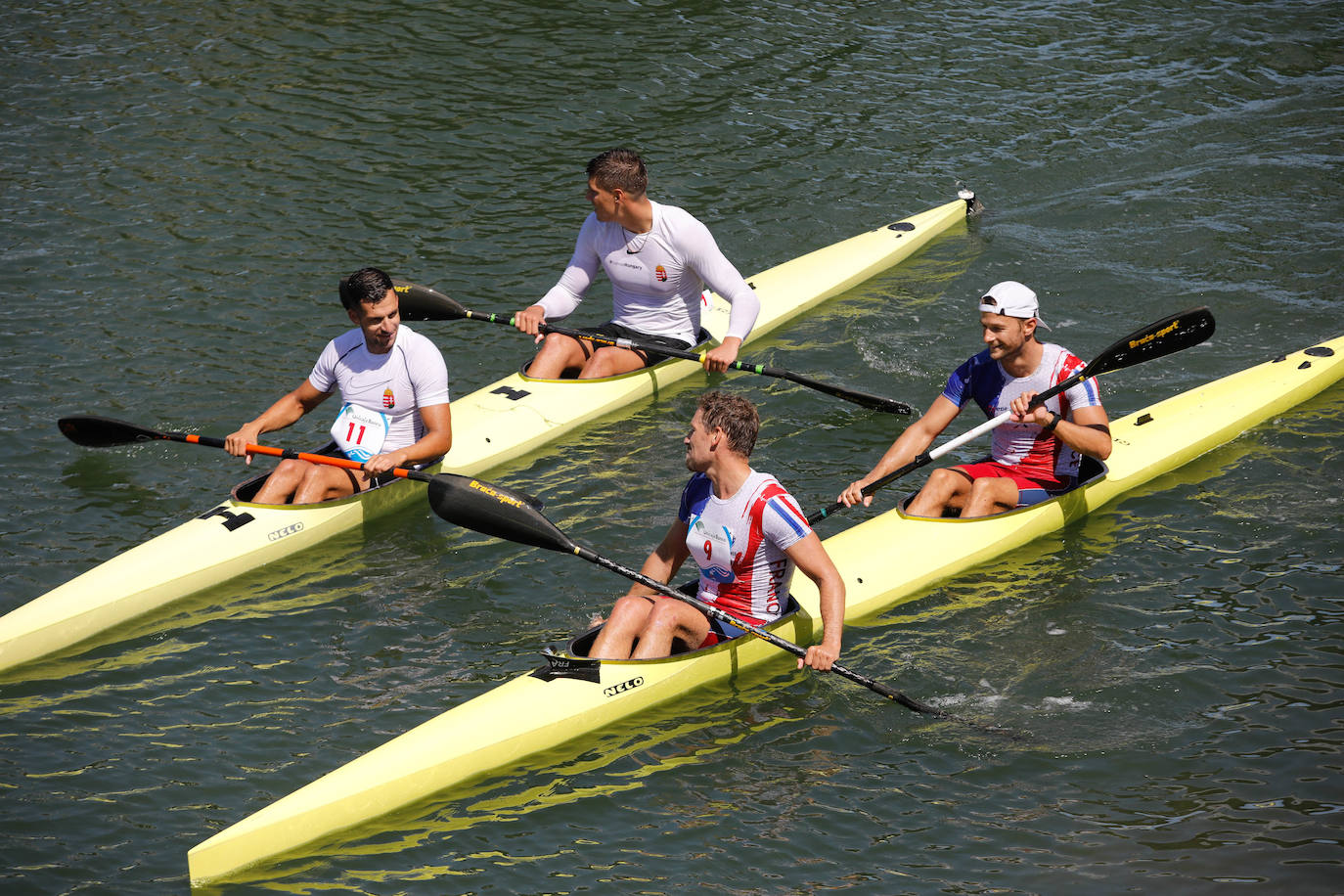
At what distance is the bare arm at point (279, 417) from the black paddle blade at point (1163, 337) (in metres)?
4.58

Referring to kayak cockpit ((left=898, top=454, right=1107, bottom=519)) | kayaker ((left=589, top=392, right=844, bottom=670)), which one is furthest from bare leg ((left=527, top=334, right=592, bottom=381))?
kayaker ((left=589, top=392, right=844, bottom=670))

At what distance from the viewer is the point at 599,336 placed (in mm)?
9367

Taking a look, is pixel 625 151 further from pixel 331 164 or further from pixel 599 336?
pixel 331 164

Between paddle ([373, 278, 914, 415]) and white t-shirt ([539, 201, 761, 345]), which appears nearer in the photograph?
white t-shirt ([539, 201, 761, 345])

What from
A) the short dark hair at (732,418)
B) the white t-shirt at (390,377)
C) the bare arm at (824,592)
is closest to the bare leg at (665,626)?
the bare arm at (824,592)

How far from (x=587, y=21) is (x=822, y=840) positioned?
13.2 metres

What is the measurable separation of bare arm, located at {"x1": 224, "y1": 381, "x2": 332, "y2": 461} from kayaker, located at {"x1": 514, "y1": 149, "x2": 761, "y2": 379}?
1584 mm

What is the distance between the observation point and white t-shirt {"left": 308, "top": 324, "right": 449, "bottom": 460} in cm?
782

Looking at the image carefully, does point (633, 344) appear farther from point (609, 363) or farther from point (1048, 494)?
point (1048, 494)

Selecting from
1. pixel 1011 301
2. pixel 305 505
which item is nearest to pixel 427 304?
pixel 305 505

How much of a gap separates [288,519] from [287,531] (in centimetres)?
7

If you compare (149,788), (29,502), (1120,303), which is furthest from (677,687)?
(1120,303)

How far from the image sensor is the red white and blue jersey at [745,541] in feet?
19.8

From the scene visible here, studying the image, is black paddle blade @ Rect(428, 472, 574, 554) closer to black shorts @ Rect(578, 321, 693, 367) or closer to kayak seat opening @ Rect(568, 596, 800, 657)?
kayak seat opening @ Rect(568, 596, 800, 657)
